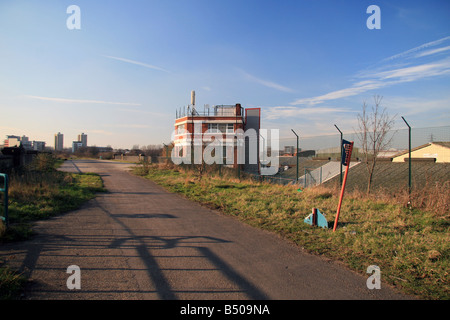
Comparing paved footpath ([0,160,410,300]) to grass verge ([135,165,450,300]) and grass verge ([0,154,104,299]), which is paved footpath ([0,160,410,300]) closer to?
grass verge ([0,154,104,299])

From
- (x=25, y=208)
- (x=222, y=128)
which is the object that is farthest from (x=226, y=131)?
(x=25, y=208)

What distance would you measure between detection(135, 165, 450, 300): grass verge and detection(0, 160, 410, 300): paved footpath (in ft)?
1.69

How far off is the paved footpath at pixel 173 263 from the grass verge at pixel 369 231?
1.69 ft

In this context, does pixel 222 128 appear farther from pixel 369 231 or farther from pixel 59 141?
pixel 59 141

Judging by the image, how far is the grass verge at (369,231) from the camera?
14.3 ft

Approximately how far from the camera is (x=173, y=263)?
182 inches

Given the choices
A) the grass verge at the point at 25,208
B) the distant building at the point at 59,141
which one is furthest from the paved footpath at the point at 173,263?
the distant building at the point at 59,141

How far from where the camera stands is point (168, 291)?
3645mm

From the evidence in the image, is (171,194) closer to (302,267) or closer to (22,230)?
(22,230)

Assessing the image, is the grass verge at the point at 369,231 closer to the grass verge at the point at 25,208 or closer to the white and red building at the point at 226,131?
the grass verge at the point at 25,208

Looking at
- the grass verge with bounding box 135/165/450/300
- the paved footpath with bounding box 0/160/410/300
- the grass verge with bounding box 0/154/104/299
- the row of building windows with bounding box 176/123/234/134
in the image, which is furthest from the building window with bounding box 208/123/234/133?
the paved footpath with bounding box 0/160/410/300

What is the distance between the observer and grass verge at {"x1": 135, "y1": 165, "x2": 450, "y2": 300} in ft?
14.3
